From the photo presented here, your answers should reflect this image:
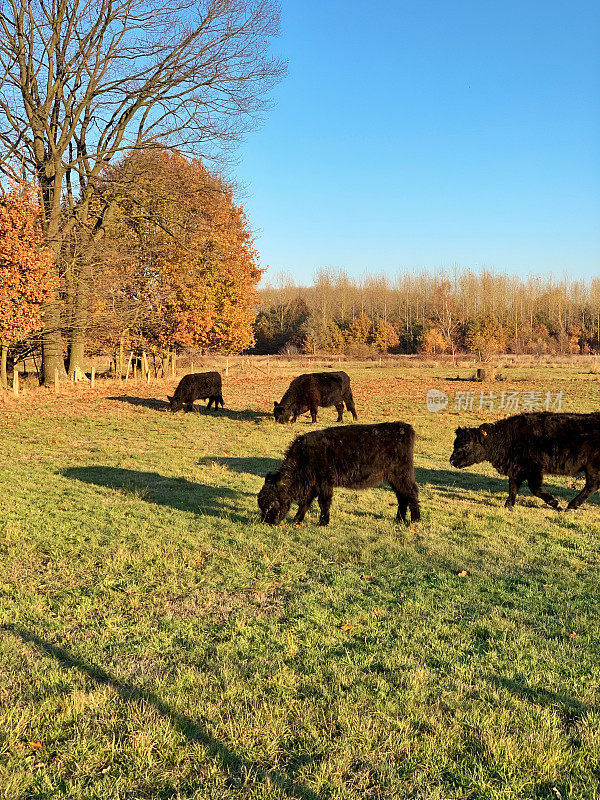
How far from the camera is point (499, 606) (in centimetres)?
596

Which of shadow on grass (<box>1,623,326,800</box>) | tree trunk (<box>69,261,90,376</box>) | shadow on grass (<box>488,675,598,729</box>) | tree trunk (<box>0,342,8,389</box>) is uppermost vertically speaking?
tree trunk (<box>69,261,90,376</box>)

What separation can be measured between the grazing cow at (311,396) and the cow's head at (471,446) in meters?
8.67

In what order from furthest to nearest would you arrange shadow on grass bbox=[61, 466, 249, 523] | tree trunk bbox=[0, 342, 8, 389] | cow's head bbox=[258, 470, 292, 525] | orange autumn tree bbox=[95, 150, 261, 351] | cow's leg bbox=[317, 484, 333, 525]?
orange autumn tree bbox=[95, 150, 261, 351] < tree trunk bbox=[0, 342, 8, 389] < shadow on grass bbox=[61, 466, 249, 523] < cow's leg bbox=[317, 484, 333, 525] < cow's head bbox=[258, 470, 292, 525]

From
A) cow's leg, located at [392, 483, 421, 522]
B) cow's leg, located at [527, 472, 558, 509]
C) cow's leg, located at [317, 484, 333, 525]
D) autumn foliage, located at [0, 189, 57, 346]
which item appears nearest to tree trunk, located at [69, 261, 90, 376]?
autumn foliage, located at [0, 189, 57, 346]

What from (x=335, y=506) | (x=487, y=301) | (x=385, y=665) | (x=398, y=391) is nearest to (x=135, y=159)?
(x=398, y=391)

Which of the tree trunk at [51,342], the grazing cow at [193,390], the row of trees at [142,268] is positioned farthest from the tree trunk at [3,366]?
the grazing cow at [193,390]

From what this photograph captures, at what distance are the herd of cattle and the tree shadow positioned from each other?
149 inches

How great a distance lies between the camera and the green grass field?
338 cm

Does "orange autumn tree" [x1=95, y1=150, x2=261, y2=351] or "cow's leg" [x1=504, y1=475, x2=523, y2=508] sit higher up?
"orange autumn tree" [x1=95, y1=150, x2=261, y2=351]

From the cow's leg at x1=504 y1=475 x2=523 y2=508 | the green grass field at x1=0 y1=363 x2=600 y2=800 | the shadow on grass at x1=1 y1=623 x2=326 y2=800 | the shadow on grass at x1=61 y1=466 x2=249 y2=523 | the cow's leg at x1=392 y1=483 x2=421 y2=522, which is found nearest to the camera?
the shadow on grass at x1=1 y1=623 x2=326 y2=800

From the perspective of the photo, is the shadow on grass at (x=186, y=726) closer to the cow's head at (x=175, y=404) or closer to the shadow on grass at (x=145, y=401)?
the cow's head at (x=175, y=404)

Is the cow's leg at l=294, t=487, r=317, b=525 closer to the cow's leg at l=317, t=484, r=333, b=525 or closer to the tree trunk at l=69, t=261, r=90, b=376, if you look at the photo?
the cow's leg at l=317, t=484, r=333, b=525

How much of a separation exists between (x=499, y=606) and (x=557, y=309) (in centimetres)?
11343

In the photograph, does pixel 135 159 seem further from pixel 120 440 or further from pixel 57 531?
pixel 57 531
